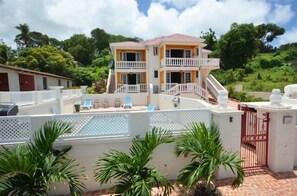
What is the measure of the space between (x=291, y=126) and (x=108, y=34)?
227 ft

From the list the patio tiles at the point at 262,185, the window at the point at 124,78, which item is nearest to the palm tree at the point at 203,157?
the patio tiles at the point at 262,185

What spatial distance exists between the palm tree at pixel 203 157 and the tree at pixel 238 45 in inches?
1633

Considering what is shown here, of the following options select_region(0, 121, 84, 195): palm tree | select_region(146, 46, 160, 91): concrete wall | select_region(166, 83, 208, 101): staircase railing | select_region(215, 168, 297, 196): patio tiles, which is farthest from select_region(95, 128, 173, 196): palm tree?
select_region(146, 46, 160, 91): concrete wall

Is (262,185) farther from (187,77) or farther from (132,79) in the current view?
(132,79)

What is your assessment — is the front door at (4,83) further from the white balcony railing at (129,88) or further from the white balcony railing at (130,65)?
the white balcony railing at (130,65)

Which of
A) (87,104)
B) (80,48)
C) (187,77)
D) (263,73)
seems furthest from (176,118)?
(80,48)

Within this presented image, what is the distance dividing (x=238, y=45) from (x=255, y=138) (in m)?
40.4

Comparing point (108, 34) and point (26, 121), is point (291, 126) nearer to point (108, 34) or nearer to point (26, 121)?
point (26, 121)

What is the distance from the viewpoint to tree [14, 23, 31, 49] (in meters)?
53.6

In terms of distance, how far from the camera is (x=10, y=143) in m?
A: 5.02

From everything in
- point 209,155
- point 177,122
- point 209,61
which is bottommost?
point 209,155

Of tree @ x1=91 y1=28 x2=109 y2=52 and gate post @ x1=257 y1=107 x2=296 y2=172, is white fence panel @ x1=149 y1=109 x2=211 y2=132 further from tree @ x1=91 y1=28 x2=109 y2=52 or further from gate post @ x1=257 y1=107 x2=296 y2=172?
tree @ x1=91 y1=28 x2=109 y2=52

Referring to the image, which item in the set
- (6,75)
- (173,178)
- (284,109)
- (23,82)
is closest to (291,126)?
(284,109)

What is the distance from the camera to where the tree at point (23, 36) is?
53.6 metres
